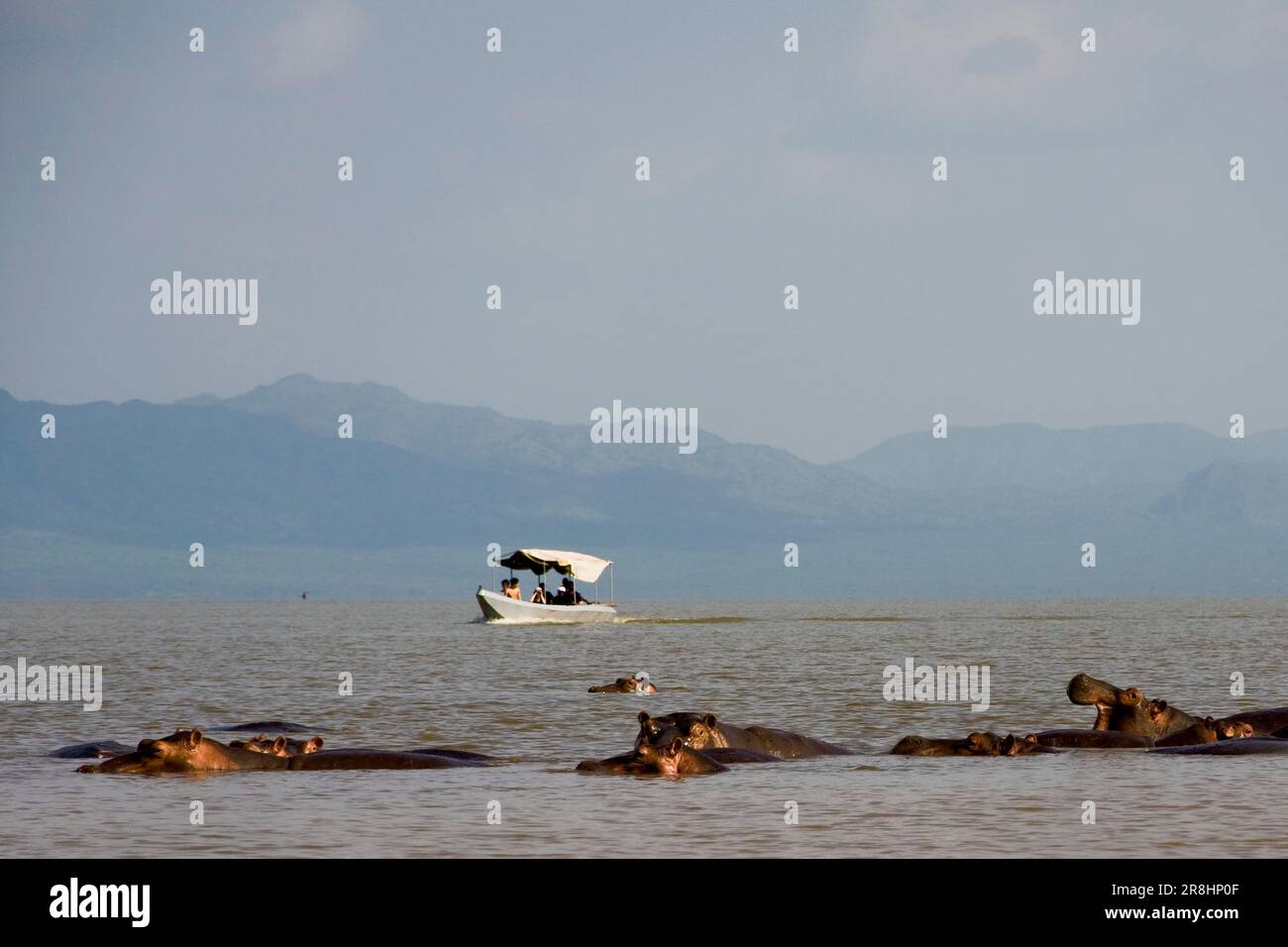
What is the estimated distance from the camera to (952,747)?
25469mm

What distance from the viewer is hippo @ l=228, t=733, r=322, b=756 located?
24047 millimetres

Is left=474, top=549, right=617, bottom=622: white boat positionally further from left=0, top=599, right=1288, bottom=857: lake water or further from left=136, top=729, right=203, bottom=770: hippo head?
left=136, top=729, right=203, bottom=770: hippo head

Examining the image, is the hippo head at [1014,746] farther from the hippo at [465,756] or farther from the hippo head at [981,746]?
the hippo at [465,756]

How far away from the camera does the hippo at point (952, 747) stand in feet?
82.5

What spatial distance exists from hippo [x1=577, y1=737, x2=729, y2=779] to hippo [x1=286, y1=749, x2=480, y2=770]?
1890 millimetres

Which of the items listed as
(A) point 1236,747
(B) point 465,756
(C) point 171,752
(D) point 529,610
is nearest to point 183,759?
(C) point 171,752

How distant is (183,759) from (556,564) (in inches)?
2572

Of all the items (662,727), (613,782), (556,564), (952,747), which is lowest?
(613,782)

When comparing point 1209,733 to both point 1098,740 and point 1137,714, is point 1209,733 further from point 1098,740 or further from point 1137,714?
point 1098,740

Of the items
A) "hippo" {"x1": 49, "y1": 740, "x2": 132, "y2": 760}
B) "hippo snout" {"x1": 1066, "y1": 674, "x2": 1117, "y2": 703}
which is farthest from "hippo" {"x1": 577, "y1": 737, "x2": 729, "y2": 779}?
"hippo" {"x1": 49, "y1": 740, "x2": 132, "y2": 760}

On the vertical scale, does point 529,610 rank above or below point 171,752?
above

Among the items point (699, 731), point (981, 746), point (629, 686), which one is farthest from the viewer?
point (629, 686)

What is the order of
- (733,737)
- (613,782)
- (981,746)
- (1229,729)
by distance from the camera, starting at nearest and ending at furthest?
1. (613,782)
2. (981,746)
3. (733,737)
4. (1229,729)
